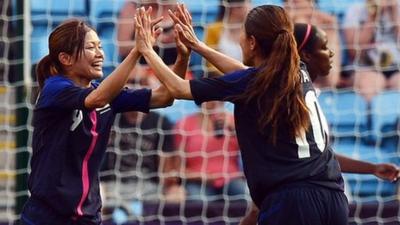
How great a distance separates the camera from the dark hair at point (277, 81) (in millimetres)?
3699

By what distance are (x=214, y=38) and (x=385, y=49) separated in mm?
1096

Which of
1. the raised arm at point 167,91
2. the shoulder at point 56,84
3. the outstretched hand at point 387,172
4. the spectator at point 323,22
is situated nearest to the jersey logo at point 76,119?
the shoulder at point 56,84

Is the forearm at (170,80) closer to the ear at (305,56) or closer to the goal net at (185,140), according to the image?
the ear at (305,56)

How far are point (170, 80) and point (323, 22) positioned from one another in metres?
3.20

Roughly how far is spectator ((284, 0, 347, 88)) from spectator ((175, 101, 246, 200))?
639 millimetres

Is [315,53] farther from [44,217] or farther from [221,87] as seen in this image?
[44,217]

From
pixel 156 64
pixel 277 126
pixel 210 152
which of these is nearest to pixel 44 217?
pixel 156 64

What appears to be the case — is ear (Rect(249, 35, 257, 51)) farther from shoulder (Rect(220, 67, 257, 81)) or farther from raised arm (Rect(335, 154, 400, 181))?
raised arm (Rect(335, 154, 400, 181))

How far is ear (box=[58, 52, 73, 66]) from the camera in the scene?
3.99 meters

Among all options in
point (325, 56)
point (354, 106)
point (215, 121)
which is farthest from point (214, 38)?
point (325, 56)

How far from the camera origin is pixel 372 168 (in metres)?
4.64

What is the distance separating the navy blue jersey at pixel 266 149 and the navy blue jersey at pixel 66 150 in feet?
1.48

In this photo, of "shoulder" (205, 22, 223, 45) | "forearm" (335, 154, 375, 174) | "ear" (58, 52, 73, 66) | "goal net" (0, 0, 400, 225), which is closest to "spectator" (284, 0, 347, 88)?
"goal net" (0, 0, 400, 225)

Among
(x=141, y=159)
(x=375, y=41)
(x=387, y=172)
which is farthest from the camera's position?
(x=375, y=41)
